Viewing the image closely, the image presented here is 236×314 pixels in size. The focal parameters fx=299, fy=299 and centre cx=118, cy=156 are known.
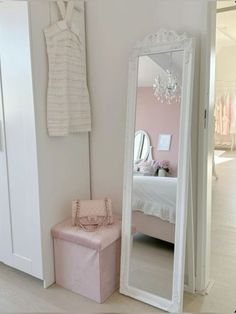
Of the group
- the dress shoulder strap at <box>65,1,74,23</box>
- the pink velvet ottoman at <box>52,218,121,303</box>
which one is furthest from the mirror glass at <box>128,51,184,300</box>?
the dress shoulder strap at <box>65,1,74,23</box>

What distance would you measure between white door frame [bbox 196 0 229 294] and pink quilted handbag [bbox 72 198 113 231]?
0.63 m

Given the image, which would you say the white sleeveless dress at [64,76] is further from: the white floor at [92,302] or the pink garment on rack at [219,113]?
the pink garment on rack at [219,113]

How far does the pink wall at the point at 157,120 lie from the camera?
1855 mm

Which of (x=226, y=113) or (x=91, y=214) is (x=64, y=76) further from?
(x=226, y=113)

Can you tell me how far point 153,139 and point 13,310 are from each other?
1402 millimetres

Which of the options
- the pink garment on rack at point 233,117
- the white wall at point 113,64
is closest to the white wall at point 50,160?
the white wall at point 113,64

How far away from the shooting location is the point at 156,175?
6.57 feet

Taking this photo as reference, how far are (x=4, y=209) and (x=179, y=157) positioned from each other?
1362mm

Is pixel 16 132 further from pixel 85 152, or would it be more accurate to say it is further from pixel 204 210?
pixel 204 210

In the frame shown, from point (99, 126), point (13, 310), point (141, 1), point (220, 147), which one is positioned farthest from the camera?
point (220, 147)

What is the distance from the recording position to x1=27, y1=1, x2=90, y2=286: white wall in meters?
1.93

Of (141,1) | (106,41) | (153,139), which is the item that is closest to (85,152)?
(153,139)

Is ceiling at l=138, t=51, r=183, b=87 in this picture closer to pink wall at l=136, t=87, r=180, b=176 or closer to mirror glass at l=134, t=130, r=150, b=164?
pink wall at l=136, t=87, r=180, b=176

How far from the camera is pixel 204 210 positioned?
1961 mm
